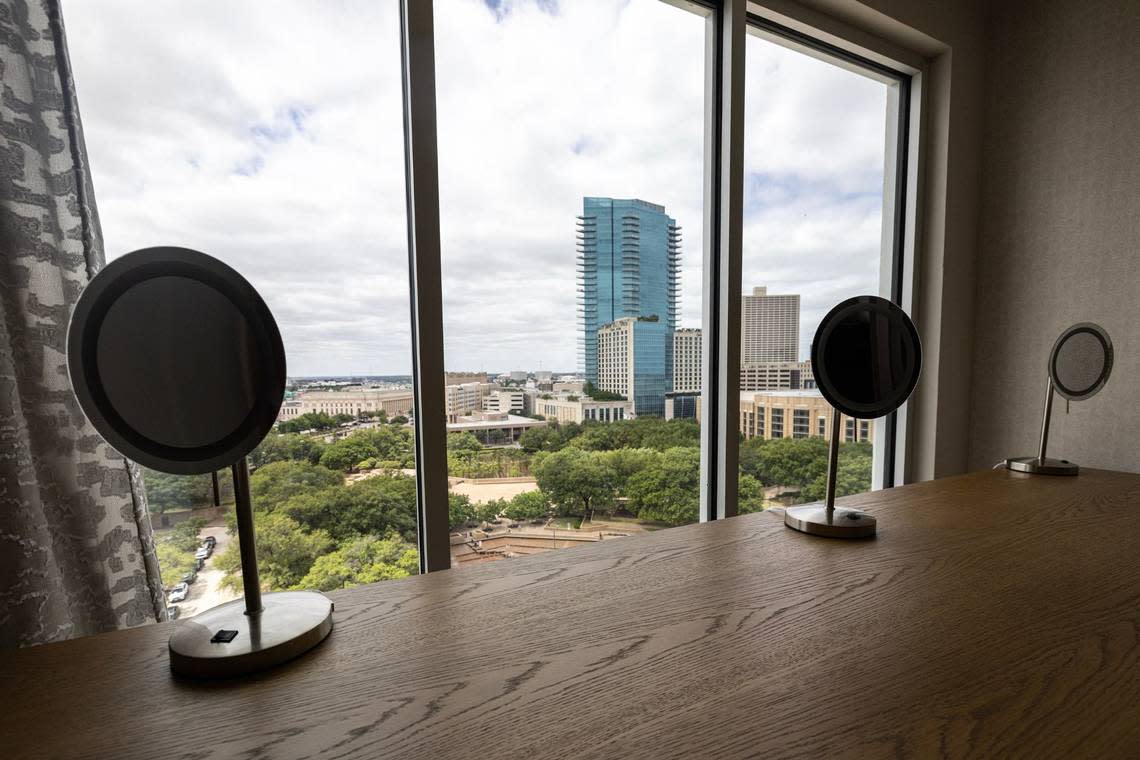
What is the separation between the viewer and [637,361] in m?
1.84

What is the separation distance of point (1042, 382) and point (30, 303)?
296 centimetres

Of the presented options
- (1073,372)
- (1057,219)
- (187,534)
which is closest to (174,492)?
(187,534)

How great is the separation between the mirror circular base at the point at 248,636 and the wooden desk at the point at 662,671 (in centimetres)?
2

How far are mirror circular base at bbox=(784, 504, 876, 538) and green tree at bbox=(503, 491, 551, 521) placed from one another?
80cm

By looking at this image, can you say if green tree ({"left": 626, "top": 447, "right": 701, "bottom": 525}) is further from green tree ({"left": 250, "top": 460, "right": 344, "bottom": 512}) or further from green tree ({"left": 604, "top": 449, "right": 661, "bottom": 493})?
green tree ({"left": 250, "top": 460, "right": 344, "bottom": 512})

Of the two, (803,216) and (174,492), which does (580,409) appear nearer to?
(174,492)

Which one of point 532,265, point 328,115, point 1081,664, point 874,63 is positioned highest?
point 874,63

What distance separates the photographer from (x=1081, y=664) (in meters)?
0.55

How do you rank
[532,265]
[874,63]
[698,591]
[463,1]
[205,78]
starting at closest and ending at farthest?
[698,591]
[205,78]
[463,1]
[532,265]
[874,63]

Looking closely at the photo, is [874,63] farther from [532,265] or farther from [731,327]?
[532,265]

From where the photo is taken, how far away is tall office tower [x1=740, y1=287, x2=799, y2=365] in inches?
75.6

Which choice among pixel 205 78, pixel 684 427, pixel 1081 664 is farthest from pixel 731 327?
→ pixel 205 78

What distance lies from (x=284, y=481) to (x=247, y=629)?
30.4 inches

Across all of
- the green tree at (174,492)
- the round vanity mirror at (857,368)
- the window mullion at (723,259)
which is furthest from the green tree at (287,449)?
the window mullion at (723,259)
